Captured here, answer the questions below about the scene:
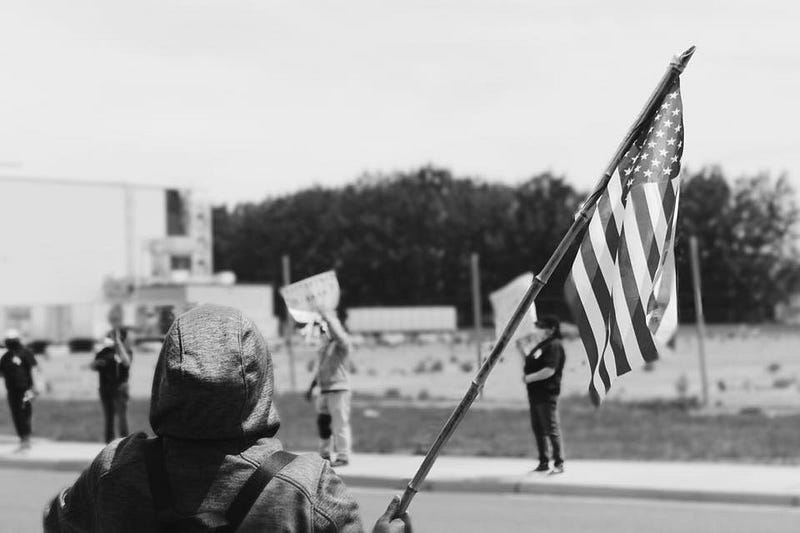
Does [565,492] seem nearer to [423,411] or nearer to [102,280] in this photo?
[423,411]

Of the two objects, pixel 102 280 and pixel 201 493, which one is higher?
pixel 102 280

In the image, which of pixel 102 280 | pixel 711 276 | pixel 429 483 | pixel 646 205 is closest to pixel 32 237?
pixel 102 280

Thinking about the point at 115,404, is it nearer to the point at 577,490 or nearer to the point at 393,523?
the point at 577,490

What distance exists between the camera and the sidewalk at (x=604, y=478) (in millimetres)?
11984

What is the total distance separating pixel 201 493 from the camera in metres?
2.70

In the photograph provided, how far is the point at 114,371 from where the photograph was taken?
1523cm

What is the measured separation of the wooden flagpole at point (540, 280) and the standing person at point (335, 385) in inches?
357

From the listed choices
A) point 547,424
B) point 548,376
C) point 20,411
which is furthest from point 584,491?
point 20,411

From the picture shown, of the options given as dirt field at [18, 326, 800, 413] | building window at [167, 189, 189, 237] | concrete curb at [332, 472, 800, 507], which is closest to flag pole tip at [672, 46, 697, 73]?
concrete curb at [332, 472, 800, 507]

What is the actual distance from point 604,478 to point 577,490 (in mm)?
456

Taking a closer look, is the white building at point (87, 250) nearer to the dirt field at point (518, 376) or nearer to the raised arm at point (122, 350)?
the dirt field at point (518, 376)

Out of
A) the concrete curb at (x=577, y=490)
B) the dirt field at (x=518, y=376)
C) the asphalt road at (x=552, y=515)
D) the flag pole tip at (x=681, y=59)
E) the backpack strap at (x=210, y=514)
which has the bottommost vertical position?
the asphalt road at (x=552, y=515)

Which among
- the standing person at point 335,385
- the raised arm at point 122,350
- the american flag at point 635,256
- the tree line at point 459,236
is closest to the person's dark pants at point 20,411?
the raised arm at point 122,350

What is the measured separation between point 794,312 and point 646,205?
103m
